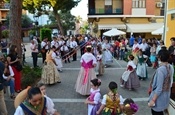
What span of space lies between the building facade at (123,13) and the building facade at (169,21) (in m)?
18.0

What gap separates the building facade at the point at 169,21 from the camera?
658 inches

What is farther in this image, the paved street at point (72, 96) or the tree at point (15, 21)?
the tree at point (15, 21)

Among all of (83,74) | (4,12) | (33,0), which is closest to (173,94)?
(83,74)

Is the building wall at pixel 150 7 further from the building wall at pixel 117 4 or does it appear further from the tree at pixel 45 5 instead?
the tree at pixel 45 5

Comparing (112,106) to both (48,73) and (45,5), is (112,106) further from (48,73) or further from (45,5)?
(45,5)

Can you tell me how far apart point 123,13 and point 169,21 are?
64.1ft

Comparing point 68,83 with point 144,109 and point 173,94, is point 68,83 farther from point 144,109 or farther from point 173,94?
point 173,94

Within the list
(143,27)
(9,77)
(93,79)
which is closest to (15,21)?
(9,77)

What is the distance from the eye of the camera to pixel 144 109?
24.9 ft

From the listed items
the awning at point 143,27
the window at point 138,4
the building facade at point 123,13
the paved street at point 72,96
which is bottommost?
the paved street at point 72,96

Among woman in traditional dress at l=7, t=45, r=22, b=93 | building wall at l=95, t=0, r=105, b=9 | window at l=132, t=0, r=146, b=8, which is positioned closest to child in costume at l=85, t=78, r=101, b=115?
woman in traditional dress at l=7, t=45, r=22, b=93

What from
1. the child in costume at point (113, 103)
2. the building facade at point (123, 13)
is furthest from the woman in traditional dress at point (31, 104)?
the building facade at point (123, 13)

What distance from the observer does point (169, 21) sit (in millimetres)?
17344

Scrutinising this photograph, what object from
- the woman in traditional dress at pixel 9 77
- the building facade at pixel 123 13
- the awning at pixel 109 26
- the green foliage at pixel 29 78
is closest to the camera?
the woman in traditional dress at pixel 9 77
